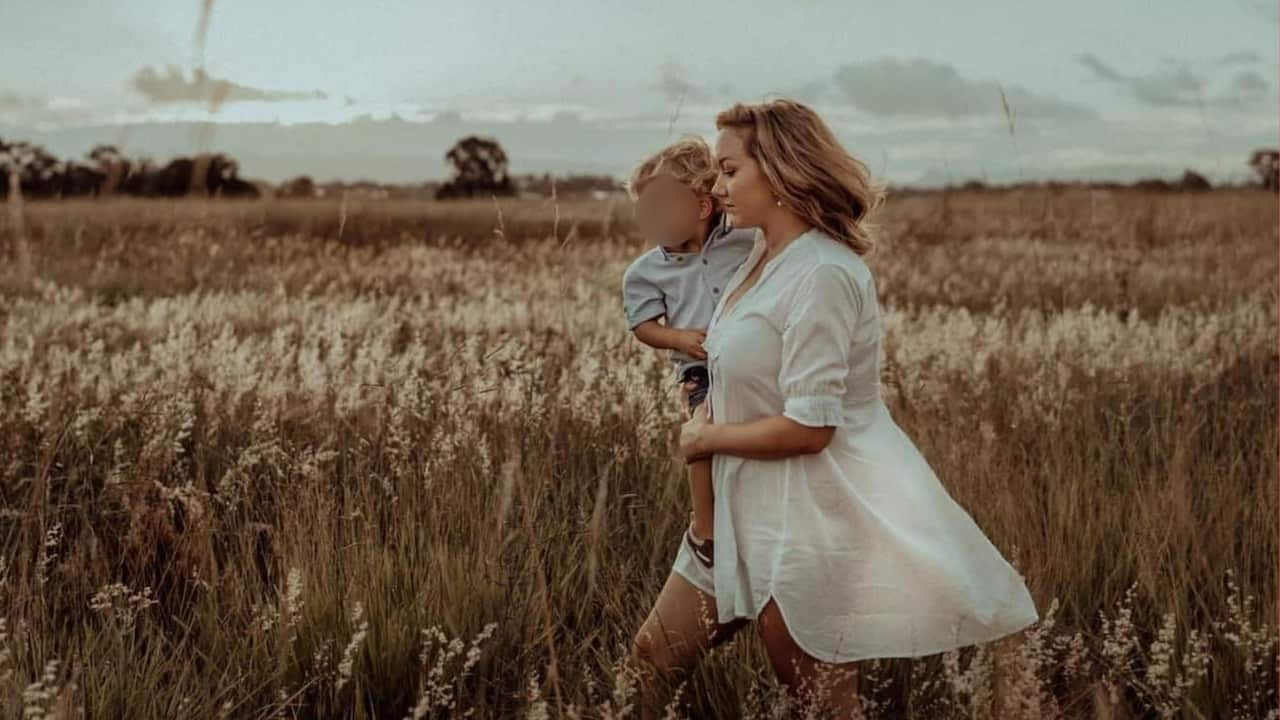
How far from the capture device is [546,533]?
12.4 feet

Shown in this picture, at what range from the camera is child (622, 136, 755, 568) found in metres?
3.10

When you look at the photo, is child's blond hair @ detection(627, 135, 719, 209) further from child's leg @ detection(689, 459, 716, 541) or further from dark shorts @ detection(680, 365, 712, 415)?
child's leg @ detection(689, 459, 716, 541)

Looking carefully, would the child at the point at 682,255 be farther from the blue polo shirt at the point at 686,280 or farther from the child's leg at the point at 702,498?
the child's leg at the point at 702,498

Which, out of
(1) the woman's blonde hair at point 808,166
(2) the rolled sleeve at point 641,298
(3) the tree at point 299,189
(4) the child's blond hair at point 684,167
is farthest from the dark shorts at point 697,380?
(3) the tree at point 299,189

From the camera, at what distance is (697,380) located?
3258 millimetres

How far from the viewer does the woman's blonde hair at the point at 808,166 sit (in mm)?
2410

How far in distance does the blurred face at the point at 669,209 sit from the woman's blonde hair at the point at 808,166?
63 cm

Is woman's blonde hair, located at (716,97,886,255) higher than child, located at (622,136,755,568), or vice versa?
woman's blonde hair, located at (716,97,886,255)

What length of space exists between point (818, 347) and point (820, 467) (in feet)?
0.82

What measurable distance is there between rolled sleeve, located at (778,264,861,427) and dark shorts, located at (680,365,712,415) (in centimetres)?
92

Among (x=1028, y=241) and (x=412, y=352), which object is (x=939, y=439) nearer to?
(x=412, y=352)

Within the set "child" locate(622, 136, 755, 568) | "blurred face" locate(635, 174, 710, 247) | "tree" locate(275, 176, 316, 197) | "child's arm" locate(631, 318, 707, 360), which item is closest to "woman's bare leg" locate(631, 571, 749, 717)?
"child" locate(622, 136, 755, 568)

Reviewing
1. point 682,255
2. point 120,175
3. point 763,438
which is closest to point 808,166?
point 763,438

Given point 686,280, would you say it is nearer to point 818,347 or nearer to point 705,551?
point 705,551
